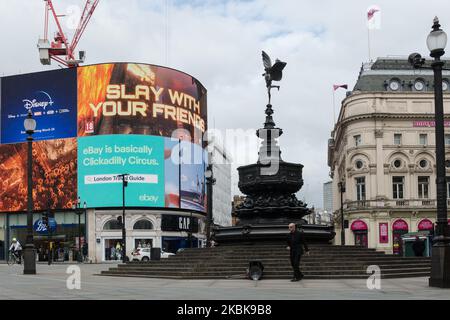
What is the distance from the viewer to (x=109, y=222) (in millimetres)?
73500

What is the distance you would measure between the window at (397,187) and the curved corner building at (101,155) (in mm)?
22245

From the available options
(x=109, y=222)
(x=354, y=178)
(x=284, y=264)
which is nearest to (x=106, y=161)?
(x=109, y=222)

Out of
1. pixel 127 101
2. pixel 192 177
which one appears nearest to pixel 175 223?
pixel 192 177

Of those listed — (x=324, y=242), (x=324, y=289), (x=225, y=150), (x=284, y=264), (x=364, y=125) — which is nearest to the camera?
(x=324, y=289)

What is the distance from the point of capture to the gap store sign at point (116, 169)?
71938 mm

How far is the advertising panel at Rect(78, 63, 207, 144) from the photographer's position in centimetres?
7288

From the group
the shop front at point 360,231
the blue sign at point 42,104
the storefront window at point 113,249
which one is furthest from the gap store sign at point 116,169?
the shop front at point 360,231

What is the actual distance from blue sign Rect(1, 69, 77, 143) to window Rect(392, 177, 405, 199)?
117ft

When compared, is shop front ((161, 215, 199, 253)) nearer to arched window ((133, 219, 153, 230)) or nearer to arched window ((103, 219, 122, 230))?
arched window ((133, 219, 153, 230))

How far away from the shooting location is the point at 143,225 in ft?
244

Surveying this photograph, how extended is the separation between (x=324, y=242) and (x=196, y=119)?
58860 millimetres

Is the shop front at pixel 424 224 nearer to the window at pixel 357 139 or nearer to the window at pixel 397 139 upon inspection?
the window at pixel 397 139

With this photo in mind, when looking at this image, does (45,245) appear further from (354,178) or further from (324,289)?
(324,289)

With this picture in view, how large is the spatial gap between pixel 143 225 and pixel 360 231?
24105 millimetres
